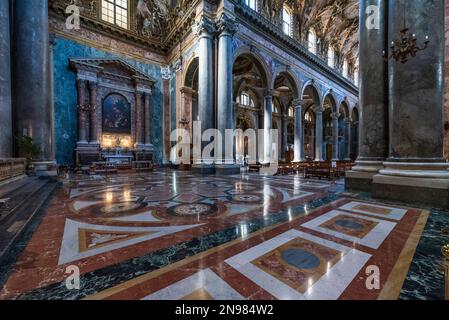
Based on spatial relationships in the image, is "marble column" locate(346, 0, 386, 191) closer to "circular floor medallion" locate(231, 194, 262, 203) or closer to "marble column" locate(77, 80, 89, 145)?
"circular floor medallion" locate(231, 194, 262, 203)

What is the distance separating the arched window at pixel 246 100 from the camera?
80.3ft

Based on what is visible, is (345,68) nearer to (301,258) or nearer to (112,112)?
(112,112)

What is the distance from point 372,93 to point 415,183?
2.57 metres

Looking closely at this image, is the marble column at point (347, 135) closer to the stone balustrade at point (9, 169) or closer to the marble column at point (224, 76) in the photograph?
the marble column at point (224, 76)

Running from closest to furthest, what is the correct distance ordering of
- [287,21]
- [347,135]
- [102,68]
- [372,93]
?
[372,93]
[102,68]
[287,21]
[347,135]

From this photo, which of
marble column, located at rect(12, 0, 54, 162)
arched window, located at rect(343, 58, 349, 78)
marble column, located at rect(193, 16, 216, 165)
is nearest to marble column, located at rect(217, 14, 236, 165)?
marble column, located at rect(193, 16, 216, 165)

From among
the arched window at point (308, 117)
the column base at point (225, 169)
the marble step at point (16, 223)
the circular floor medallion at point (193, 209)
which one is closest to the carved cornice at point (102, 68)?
the column base at point (225, 169)

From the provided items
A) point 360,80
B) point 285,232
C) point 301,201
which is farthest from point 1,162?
point 360,80

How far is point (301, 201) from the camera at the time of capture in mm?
4625

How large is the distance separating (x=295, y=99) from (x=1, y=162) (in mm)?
18102

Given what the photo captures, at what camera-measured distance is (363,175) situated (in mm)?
5668

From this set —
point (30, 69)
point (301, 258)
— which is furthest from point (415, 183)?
point (30, 69)

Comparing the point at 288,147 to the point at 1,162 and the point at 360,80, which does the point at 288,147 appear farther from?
the point at 1,162

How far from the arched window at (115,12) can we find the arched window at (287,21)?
12940mm
